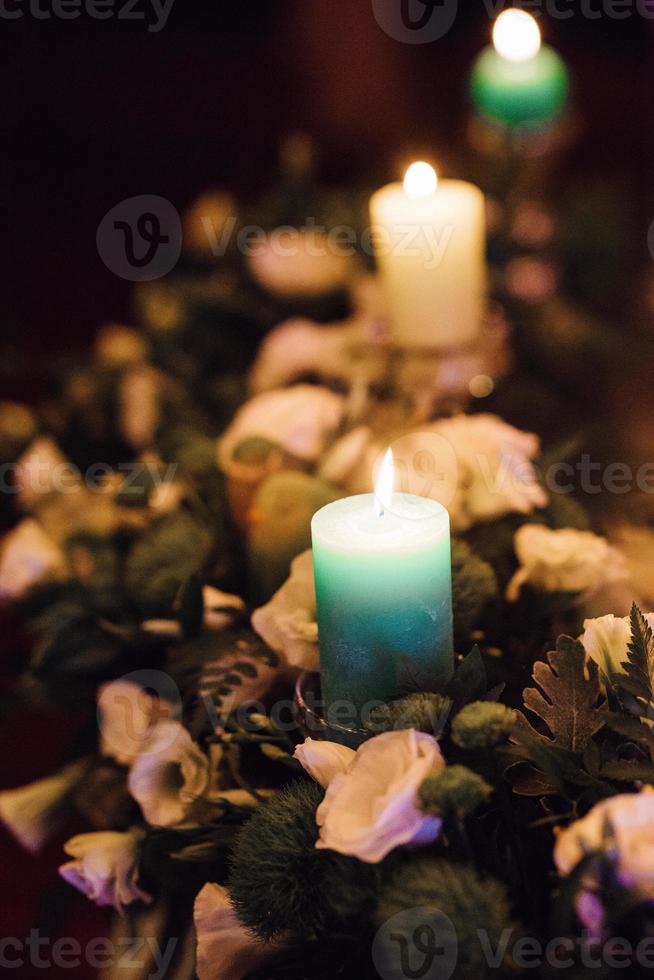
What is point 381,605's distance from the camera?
0.53m

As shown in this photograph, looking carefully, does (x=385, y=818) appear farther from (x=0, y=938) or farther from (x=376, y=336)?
(x=376, y=336)

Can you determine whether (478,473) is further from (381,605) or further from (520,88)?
(520,88)

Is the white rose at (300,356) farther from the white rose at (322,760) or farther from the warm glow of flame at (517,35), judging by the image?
the white rose at (322,760)

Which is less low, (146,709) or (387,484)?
(387,484)

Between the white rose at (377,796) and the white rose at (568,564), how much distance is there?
0.22 meters

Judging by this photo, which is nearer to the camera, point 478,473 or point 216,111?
point 478,473

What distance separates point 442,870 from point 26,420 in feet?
2.73

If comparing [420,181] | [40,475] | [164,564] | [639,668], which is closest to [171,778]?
[164,564]

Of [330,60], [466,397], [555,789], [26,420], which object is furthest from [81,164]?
[555,789]

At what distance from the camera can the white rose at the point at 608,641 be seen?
20.8 inches

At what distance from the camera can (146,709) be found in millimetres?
685

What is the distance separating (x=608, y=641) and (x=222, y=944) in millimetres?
257

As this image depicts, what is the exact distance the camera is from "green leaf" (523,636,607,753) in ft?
1.66

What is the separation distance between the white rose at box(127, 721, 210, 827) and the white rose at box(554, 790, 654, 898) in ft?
0.80
